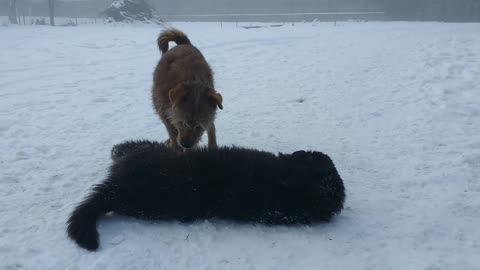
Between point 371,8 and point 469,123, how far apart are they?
38.2m

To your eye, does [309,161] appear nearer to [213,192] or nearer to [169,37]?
[213,192]

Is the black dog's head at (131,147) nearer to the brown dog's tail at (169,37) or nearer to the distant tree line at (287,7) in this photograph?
the brown dog's tail at (169,37)

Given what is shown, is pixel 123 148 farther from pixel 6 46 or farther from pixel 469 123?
pixel 6 46

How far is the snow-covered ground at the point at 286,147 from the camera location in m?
2.68

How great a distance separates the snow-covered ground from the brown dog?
84 cm

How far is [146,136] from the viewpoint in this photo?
5.48 metres

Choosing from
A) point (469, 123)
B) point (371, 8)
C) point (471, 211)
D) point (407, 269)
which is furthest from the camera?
point (371, 8)

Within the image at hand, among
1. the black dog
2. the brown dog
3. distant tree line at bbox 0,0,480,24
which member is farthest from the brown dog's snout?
distant tree line at bbox 0,0,480,24

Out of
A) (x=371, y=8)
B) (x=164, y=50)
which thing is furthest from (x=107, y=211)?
(x=371, y=8)

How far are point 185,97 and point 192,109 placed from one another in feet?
0.49

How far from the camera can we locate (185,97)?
420 cm

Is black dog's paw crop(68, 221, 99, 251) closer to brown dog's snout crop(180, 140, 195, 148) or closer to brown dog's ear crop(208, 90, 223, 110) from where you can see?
brown dog's snout crop(180, 140, 195, 148)

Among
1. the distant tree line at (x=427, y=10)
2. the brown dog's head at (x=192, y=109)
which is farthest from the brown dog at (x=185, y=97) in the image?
the distant tree line at (x=427, y=10)

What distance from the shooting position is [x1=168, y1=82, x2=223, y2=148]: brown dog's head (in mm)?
4195
